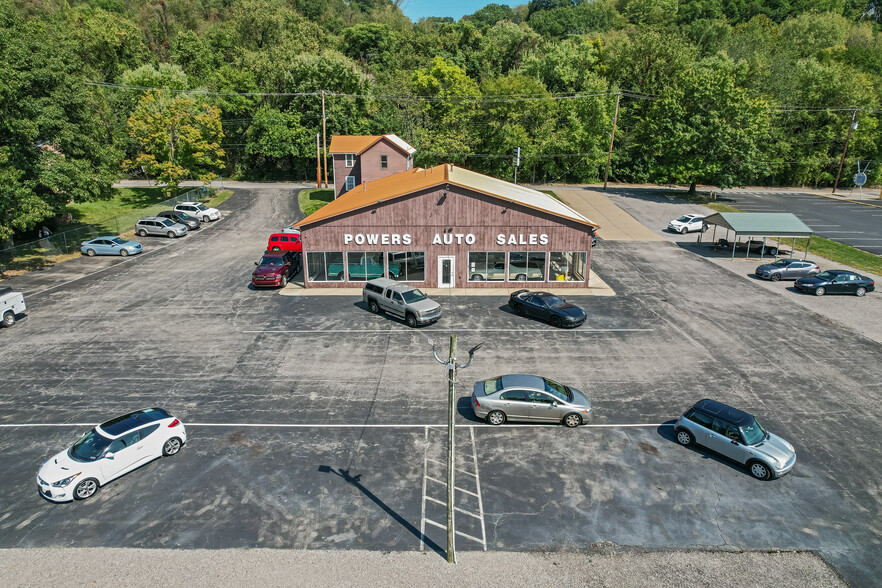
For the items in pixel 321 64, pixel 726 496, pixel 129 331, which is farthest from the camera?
pixel 321 64

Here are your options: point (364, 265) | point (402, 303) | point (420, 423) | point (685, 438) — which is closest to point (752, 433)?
point (685, 438)

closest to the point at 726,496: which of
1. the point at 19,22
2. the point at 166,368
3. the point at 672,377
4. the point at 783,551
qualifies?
the point at 783,551

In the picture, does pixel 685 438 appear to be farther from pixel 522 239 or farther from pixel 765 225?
pixel 765 225

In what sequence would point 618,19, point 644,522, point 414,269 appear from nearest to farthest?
point 644,522, point 414,269, point 618,19

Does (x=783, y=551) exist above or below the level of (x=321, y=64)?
below

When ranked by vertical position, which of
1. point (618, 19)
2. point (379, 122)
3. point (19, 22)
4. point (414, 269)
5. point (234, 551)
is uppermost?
point (618, 19)

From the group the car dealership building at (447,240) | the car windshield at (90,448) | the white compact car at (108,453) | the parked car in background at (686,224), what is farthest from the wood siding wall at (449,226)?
the parked car in background at (686,224)

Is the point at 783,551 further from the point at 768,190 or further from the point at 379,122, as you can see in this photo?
the point at 768,190
